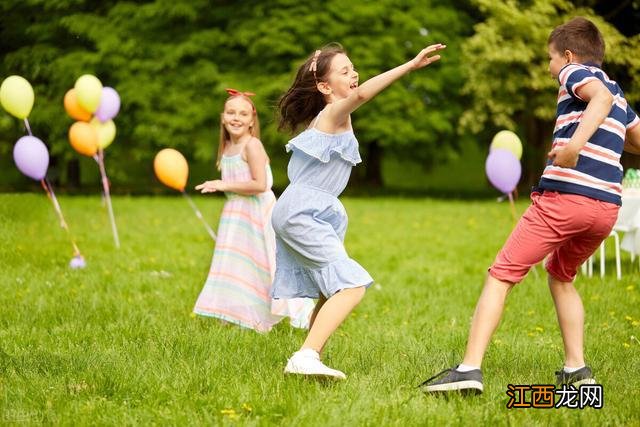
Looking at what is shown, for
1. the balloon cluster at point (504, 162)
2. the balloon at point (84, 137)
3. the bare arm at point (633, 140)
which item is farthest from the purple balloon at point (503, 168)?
the balloon at point (84, 137)

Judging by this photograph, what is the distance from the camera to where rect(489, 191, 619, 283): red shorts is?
3807 mm

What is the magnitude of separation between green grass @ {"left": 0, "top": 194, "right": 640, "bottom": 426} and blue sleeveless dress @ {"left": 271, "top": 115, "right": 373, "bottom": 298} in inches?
17.7

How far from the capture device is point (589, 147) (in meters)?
3.82

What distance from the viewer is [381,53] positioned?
2134 cm

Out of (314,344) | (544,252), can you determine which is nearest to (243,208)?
(314,344)

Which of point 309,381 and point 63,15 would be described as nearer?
point 309,381

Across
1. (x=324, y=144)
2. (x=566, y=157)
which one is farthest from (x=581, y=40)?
(x=324, y=144)

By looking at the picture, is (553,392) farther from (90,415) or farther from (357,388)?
(90,415)

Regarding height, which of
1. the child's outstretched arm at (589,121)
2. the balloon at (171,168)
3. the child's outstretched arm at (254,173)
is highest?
the child's outstretched arm at (589,121)

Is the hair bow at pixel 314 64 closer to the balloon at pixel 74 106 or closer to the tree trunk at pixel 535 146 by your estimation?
the balloon at pixel 74 106

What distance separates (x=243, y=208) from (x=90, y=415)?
8.31ft

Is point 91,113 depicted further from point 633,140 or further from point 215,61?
point 215,61

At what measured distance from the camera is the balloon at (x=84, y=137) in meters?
9.92

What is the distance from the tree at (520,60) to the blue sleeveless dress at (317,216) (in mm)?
15727
